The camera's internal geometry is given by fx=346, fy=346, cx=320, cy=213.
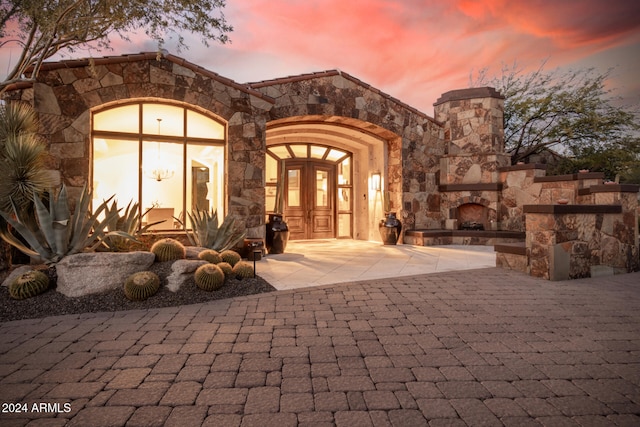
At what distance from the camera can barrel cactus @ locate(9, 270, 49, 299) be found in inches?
149

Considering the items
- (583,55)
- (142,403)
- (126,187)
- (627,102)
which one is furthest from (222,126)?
(627,102)

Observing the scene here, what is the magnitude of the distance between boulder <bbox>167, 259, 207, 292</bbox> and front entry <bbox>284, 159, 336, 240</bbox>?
684 centimetres

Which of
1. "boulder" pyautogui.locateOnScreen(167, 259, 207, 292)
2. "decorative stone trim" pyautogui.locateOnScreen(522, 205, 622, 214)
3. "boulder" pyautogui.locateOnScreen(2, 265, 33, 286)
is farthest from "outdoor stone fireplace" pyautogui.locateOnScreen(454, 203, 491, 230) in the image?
"boulder" pyautogui.locateOnScreen(2, 265, 33, 286)

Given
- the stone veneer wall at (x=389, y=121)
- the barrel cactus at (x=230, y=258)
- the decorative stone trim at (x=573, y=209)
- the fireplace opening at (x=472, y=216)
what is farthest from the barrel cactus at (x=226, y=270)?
the fireplace opening at (x=472, y=216)

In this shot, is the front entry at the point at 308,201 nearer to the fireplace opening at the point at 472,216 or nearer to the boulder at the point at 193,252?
the fireplace opening at the point at 472,216

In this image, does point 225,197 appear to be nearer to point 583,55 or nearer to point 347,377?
point 347,377

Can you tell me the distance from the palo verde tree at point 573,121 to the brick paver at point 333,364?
10.3 m

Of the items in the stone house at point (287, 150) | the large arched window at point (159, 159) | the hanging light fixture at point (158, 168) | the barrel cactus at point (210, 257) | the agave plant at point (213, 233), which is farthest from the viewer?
the hanging light fixture at point (158, 168)

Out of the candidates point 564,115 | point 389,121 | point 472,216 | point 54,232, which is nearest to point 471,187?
point 472,216

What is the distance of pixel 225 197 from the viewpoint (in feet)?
24.4

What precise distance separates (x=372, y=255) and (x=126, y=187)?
5.39 metres

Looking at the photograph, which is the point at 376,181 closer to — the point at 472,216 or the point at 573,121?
the point at 472,216

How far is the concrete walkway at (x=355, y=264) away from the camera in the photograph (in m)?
5.29

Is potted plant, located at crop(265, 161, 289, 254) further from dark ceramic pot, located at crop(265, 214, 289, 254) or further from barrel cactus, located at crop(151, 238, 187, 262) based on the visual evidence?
barrel cactus, located at crop(151, 238, 187, 262)
